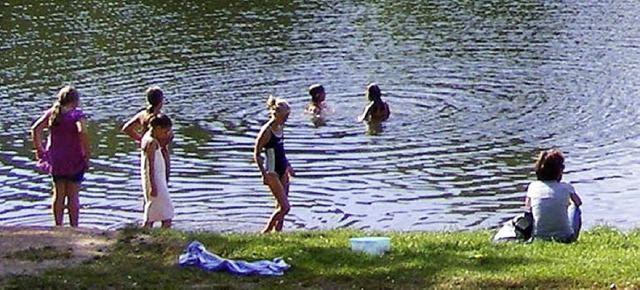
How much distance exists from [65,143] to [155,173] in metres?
1.04

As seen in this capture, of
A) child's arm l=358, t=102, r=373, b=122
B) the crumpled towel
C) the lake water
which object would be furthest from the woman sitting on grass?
child's arm l=358, t=102, r=373, b=122

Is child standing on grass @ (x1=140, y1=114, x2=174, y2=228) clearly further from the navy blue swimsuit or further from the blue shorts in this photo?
the navy blue swimsuit

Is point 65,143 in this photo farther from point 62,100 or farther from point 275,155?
point 275,155

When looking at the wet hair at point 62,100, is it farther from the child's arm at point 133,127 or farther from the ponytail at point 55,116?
the child's arm at point 133,127

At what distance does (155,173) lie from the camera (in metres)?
13.9

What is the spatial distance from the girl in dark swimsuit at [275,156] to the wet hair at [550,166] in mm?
2949

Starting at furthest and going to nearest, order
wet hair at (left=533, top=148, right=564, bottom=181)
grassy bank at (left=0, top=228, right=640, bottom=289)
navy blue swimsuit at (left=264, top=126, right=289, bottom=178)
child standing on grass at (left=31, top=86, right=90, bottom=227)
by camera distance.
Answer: navy blue swimsuit at (left=264, top=126, right=289, bottom=178), child standing on grass at (left=31, top=86, right=90, bottom=227), wet hair at (left=533, top=148, right=564, bottom=181), grassy bank at (left=0, top=228, right=640, bottom=289)

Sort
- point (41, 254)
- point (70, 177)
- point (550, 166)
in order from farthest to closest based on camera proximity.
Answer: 1. point (70, 177)
2. point (550, 166)
3. point (41, 254)

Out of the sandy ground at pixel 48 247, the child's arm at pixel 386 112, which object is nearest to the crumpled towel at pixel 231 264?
the sandy ground at pixel 48 247

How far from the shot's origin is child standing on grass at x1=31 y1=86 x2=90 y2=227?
13906 millimetres

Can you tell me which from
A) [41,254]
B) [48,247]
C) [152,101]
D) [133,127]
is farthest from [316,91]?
[41,254]

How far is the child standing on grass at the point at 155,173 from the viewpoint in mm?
13859

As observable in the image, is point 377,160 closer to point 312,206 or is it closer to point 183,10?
Result: point 312,206

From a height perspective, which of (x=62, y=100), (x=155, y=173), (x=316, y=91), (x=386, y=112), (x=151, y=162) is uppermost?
(x=62, y=100)
